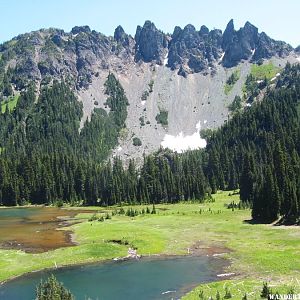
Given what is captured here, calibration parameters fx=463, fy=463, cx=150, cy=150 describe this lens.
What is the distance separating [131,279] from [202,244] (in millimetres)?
25365

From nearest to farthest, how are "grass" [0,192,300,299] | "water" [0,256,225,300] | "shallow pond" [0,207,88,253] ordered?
"water" [0,256,225,300], "grass" [0,192,300,299], "shallow pond" [0,207,88,253]

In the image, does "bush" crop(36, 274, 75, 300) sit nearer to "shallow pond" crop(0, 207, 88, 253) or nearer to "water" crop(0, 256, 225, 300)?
"water" crop(0, 256, 225, 300)

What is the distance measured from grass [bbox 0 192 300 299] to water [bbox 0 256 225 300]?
331 centimetres

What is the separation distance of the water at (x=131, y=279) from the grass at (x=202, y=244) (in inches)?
130

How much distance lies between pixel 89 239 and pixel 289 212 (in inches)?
1787

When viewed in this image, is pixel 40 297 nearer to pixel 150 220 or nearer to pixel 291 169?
pixel 150 220

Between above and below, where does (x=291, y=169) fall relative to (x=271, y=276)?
above

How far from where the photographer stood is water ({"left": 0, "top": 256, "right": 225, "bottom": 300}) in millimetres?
55344

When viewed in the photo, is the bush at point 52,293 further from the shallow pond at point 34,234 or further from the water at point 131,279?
the shallow pond at point 34,234

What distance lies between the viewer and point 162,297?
5275 cm

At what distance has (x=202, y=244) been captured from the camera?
8375 centimetres

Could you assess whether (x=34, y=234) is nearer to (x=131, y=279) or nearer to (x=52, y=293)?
(x=131, y=279)

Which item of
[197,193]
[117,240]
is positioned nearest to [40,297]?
[117,240]

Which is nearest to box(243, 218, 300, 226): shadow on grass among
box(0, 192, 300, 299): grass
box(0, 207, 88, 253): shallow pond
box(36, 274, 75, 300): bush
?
box(0, 192, 300, 299): grass
